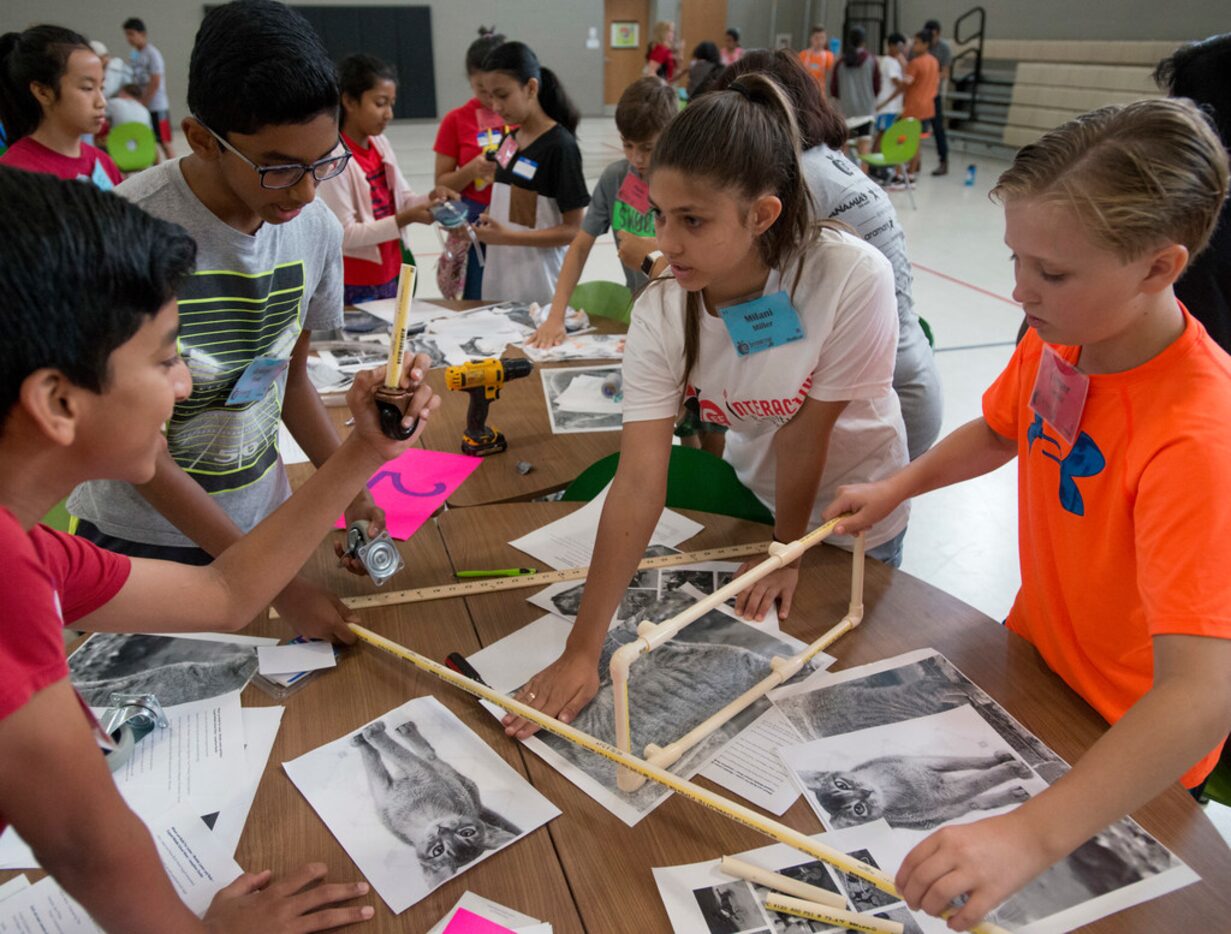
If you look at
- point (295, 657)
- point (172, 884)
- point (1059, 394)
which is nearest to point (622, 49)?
point (1059, 394)

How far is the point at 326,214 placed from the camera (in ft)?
5.04

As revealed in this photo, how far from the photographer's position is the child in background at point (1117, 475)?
2.64 ft

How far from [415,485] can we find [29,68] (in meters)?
2.33

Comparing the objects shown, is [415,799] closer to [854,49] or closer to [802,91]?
[802,91]

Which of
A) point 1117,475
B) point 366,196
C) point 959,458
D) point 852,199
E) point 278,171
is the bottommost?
point 959,458

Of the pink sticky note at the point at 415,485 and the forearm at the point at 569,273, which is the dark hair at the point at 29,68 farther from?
the pink sticky note at the point at 415,485

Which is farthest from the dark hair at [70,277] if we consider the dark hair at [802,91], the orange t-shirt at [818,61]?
the orange t-shirt at [818,61]

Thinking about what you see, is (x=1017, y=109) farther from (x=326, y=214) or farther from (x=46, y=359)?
(x=46, y=359)

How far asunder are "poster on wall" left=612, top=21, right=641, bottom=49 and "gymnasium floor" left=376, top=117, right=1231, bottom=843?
4698 millimetres

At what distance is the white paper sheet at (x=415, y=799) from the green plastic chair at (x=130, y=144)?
7.95 meters

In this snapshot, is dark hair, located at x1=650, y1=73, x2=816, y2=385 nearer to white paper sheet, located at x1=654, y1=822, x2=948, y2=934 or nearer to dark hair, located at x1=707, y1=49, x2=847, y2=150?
dark hair, located at x1=707, y1=49, x2=847, y2=150

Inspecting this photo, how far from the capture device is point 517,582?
1429mm

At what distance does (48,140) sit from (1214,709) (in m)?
3.56

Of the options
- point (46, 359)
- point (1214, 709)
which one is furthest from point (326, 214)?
point (1214, 709)
